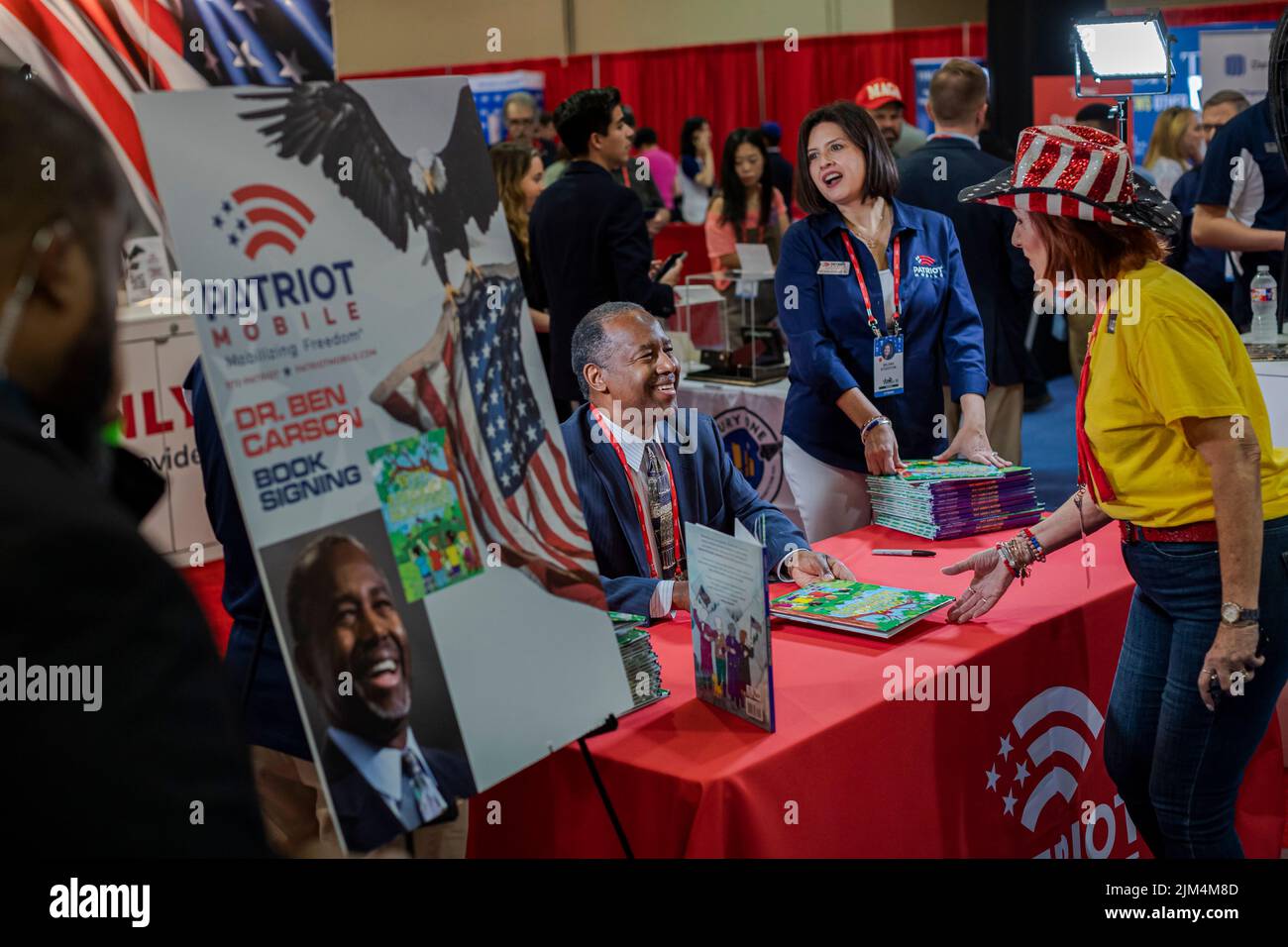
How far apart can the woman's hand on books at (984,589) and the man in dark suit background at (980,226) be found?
1.71 meters

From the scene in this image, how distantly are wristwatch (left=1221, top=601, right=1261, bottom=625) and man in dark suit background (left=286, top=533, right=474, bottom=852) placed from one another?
125 centimetres

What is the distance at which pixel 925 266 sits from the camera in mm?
3445

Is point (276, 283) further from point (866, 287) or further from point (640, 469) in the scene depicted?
point (866, 287)

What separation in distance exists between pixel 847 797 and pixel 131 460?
4.33 feet

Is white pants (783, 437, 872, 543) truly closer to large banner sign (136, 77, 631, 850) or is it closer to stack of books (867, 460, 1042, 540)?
stack of books (867, 460, 1042, 540)

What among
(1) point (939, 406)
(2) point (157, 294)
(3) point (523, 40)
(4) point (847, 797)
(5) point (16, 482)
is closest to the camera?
(5) point (16, 482)

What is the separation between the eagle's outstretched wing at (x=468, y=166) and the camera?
171 centimetres

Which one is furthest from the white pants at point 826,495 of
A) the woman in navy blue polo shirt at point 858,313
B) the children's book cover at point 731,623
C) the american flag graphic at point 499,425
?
the american flag graphic at point 499,425

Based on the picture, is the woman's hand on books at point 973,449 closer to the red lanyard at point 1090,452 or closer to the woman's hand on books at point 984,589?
the woman's hand on books at point 984,589

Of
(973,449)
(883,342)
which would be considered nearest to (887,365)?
(883,342)

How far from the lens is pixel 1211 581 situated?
2.11m

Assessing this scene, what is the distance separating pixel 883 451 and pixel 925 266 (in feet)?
1.83

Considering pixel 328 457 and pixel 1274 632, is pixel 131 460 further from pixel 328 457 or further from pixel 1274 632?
pixel 1274 632

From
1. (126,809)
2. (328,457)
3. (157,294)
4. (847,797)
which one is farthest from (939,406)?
(157,294)
